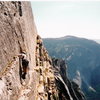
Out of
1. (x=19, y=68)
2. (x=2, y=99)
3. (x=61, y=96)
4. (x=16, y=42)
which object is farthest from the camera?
(x=61, y=96)

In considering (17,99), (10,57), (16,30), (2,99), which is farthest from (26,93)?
(16,30)

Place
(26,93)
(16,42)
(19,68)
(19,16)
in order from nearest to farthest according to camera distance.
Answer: (26,93), (19,68), (16,42), (19,16)

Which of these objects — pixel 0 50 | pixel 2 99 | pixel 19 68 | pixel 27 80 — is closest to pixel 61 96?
pixel 27 80

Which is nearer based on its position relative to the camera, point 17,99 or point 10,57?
point 17,99

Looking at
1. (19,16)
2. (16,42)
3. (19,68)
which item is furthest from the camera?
(19,16)

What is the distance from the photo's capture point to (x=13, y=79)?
45.4 feet

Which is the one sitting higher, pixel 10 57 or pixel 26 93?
pixel 10 57

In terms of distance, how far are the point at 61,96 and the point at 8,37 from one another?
1985cm

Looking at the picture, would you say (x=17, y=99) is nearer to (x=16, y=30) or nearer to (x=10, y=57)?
(x=10, y=57)

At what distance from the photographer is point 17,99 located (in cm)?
1374

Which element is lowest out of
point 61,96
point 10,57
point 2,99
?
point 61,96

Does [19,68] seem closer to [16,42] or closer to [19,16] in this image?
[16,42]

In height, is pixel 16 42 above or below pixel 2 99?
above

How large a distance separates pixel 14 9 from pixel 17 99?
7882 millimetres
